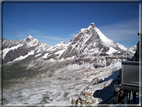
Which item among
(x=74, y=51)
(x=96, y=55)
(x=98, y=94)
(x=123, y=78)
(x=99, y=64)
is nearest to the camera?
(x=123, y=78)

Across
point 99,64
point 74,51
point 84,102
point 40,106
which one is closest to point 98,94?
point 84,102

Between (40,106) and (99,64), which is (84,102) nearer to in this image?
(40,106)

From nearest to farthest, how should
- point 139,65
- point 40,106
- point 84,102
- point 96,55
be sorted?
point 139,65 < point 84,102 < point 40,106 < point 96,55

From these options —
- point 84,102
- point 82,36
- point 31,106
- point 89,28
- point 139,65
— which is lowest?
point 31,106

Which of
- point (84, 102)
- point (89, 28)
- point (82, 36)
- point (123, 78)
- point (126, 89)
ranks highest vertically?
point (89, 28)

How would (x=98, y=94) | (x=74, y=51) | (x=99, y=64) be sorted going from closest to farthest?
(x=98, y=94) < (x=99, y=64) < (x=74, y=51)

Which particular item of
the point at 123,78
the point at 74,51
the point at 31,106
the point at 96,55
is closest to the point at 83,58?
the point at 96,55

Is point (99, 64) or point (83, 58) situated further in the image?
point (83, 58)

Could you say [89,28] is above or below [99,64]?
above

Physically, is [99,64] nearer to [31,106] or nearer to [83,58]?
[83,58]
